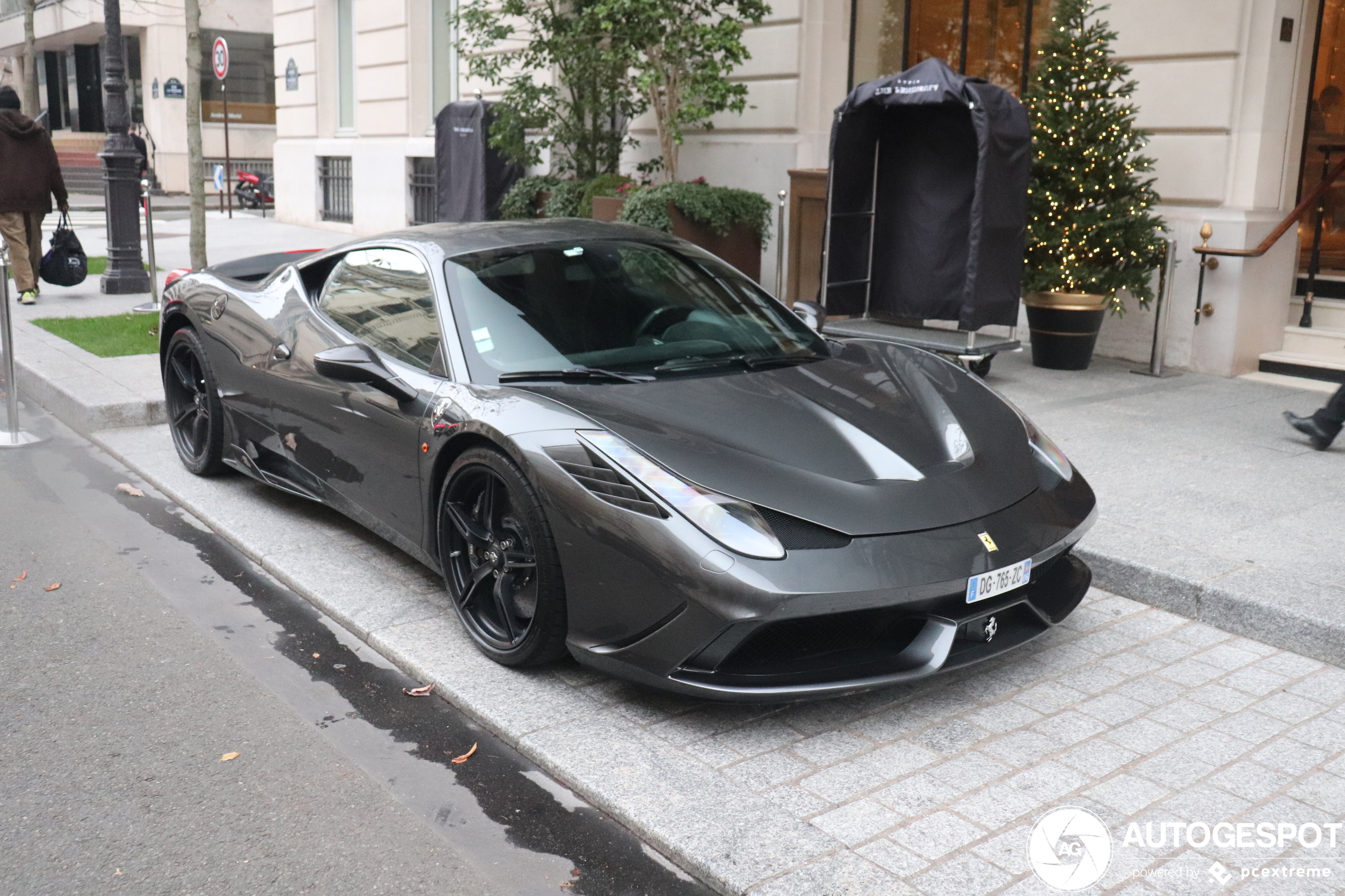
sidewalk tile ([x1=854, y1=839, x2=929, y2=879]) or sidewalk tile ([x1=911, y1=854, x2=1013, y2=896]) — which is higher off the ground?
sidewalk tile ([x1=911, y1=854, x2=1013, y2=896])

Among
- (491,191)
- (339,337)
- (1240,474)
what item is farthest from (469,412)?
(491,191)

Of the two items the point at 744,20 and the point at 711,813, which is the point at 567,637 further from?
the point at 744,20

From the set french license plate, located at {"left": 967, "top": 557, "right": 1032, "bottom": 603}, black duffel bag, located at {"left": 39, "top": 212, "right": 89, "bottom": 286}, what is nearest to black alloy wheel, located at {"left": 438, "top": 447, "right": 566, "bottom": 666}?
french license plate, located at {"left": 967, "top": 557, "right": 1032, "bottom": 603}

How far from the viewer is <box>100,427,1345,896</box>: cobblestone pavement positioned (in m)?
3.10

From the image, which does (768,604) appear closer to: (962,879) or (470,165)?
(962,879)

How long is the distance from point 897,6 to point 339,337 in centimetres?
912

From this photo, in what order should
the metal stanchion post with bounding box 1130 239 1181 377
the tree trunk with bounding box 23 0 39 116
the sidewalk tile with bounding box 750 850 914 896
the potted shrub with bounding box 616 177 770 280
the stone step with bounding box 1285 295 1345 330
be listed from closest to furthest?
the sidewalk tile with bounding box 750 850 914 896 < the metal stanchion post with bounding box 1130 239 1181 377 < the stone step with bounding box 1285 295 1345 330 < the potted shrub with bounding box 616 177 770 280 < the tree trunk with bounding box 23 0 39 116

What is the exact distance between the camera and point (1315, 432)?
710cm

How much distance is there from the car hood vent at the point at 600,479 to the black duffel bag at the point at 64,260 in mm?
9809

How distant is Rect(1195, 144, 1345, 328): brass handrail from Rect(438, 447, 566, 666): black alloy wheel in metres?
6.85

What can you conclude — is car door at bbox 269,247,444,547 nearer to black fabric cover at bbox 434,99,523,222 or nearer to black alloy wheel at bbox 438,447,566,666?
black alloy wheel at bbox 438,447,566,666

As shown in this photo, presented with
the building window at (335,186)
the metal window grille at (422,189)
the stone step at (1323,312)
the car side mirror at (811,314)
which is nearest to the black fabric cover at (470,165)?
the metal window grille at (422,189)

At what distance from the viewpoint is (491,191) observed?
1577cm

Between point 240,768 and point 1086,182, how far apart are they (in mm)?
7727
